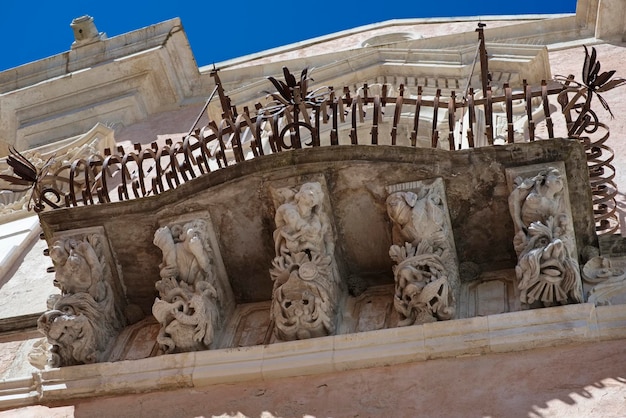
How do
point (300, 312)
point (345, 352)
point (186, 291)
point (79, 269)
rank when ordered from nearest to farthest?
point (345, 352) → point (300, 312) → point (186, 291) → point (79, 269)

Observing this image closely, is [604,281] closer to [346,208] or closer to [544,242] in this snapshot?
[544,242]

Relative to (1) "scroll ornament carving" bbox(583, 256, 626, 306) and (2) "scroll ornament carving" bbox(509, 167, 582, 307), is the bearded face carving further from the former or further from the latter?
(1) "scroll ornament carving" bbox(583, 256, 626, 306)

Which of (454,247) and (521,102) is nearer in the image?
(454,247)

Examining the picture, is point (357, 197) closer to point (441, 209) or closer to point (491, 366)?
point (441, 209)

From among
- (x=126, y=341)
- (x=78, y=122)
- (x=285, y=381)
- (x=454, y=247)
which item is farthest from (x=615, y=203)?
(x=78, y=122)

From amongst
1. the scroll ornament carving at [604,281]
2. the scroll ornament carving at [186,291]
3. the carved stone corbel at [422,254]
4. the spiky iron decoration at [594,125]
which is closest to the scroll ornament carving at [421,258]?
the carved stone corbel at [422,254]

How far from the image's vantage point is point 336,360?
743cm

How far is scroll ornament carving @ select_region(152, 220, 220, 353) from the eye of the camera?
779 cm

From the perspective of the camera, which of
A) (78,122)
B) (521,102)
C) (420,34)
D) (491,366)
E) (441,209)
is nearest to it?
(491,366)

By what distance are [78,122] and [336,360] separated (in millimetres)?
6538

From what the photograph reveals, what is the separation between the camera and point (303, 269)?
7.63m

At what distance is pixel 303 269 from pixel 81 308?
1397 millimetres

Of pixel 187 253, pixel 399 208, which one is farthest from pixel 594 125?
pixel 187 253

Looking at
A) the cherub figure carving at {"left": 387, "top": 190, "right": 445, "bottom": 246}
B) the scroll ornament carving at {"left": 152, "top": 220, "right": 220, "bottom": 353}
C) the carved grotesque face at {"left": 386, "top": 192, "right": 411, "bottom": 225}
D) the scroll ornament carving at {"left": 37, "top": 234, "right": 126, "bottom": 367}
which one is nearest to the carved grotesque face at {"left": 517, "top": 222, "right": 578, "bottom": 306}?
the cherub figure carving at {"left": 387, "top": 190, "right": 445, "bottom": 246}
